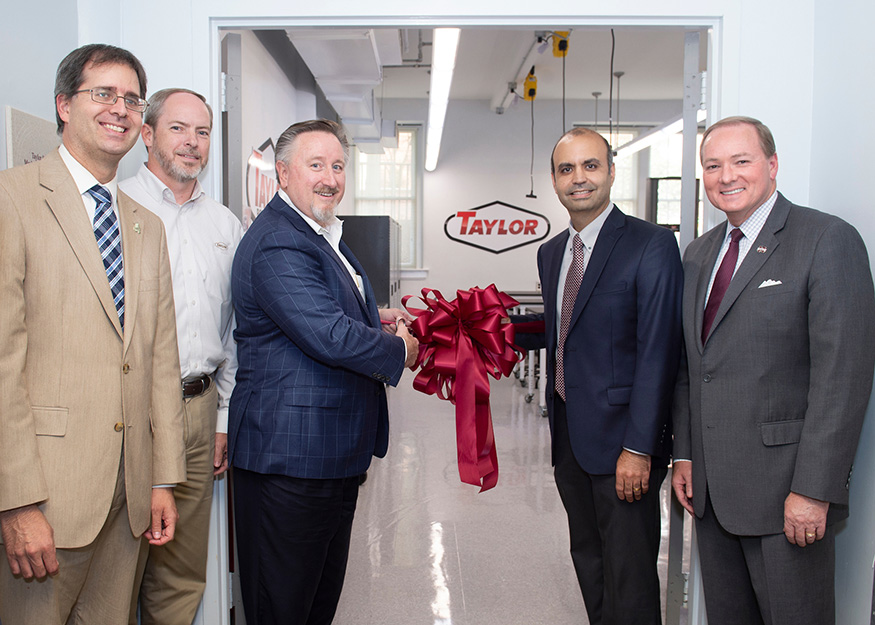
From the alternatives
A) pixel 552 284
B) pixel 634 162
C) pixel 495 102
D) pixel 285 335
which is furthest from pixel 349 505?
pixel 634 162

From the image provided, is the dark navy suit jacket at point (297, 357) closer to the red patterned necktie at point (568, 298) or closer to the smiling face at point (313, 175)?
the smiling face at point (313, 175)

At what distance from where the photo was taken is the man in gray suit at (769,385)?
163 cm

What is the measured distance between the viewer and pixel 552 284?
2355mm

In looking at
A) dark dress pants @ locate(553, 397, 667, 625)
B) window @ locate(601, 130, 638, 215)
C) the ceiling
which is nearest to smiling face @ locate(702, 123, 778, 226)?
dark dress pants @ locate(553, 397, 667, 625)

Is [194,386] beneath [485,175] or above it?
beneath

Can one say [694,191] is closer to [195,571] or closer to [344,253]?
[344,253]

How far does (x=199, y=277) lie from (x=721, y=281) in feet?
5.32

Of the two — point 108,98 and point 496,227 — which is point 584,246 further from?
point 496,227

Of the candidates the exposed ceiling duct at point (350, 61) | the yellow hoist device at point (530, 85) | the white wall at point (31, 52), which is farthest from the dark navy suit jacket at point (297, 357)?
the yellow hoist device at point (530, 85)

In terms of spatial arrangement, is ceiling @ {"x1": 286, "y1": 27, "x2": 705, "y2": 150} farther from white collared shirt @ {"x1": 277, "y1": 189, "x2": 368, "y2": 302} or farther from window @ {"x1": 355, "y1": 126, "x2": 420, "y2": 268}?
white collared shirt @ {"x1": 277, "y1": 189, "x2": 368, "y2": 302}

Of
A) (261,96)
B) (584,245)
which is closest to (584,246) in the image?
(584,245)

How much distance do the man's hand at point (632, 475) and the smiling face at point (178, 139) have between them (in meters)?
1.67

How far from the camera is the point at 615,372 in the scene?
6.72ft

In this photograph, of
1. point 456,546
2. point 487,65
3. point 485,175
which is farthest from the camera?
point 485,175
